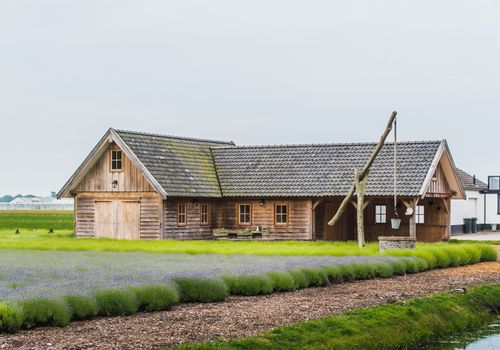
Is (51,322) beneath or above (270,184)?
beneath

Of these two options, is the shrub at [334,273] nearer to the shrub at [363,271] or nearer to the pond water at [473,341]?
the shrub at [363,271]

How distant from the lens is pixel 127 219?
153 ft

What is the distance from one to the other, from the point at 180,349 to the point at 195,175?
34690 millimetres

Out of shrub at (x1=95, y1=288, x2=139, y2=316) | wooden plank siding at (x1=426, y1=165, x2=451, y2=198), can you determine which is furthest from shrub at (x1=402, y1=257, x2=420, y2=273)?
wooden plank siding at (x1=426, y1=165, x2=451, y2=198)

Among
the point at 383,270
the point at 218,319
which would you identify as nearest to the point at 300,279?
the point at 383,270

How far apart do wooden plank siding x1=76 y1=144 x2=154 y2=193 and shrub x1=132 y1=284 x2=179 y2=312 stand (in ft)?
85.7

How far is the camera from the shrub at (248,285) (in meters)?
23.0

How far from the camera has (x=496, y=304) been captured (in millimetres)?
24484

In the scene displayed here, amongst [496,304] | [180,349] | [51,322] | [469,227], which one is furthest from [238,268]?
[469,227]

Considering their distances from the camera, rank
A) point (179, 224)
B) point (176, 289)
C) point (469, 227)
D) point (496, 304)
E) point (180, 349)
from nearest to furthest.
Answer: point (180, 349) < point (176, 289) < point (496, 304) < point (179, 224) < point (469, 227)

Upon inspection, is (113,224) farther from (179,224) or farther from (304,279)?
(304,279)

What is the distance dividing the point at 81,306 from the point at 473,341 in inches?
334

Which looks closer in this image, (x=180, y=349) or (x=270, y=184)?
(x=180, y=349)

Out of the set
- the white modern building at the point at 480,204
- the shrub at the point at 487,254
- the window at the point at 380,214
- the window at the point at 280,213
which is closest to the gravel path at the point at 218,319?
the shrub at the point at 487,254
